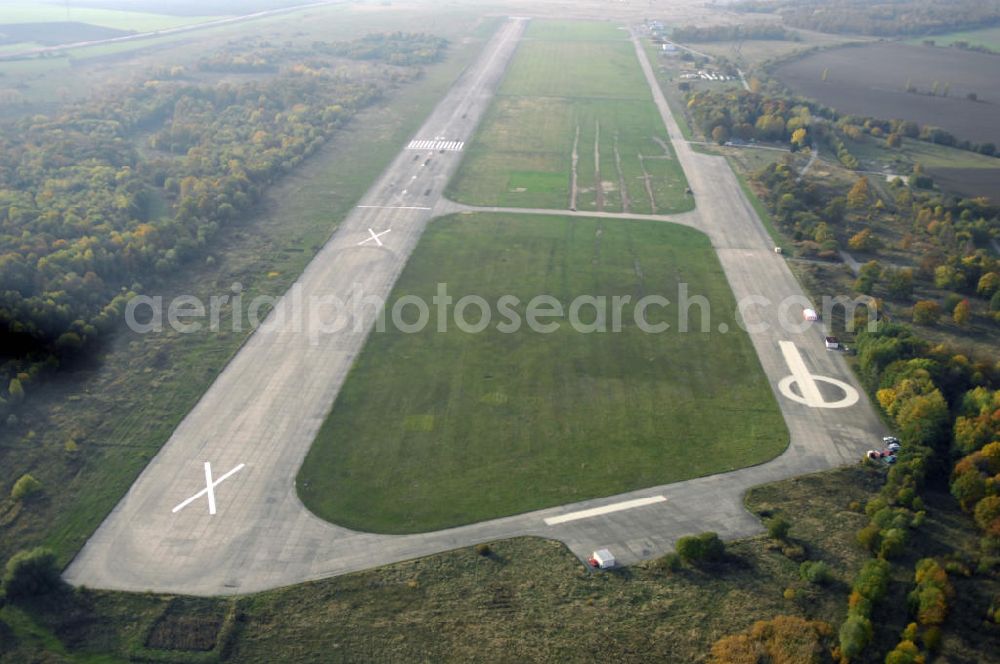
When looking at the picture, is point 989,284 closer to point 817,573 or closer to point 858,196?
point 858,196

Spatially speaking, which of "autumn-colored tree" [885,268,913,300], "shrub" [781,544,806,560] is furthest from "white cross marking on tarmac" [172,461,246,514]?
"autumn-colored tree" [885,268,913,300]

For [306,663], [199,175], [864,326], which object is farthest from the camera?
[199,175]

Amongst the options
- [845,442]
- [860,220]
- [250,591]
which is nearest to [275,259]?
[250,591]

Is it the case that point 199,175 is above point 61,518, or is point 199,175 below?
above

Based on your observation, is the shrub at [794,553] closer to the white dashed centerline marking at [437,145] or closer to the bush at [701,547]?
the bush at [701,547]

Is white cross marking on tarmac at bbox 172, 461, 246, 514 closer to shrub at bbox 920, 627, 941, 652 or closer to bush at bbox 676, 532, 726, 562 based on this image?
bush at bbox 676, 532, 726, 562

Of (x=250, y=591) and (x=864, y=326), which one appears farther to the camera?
(x=864, y=326)

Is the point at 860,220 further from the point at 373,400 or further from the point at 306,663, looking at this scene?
the point at 306,663
